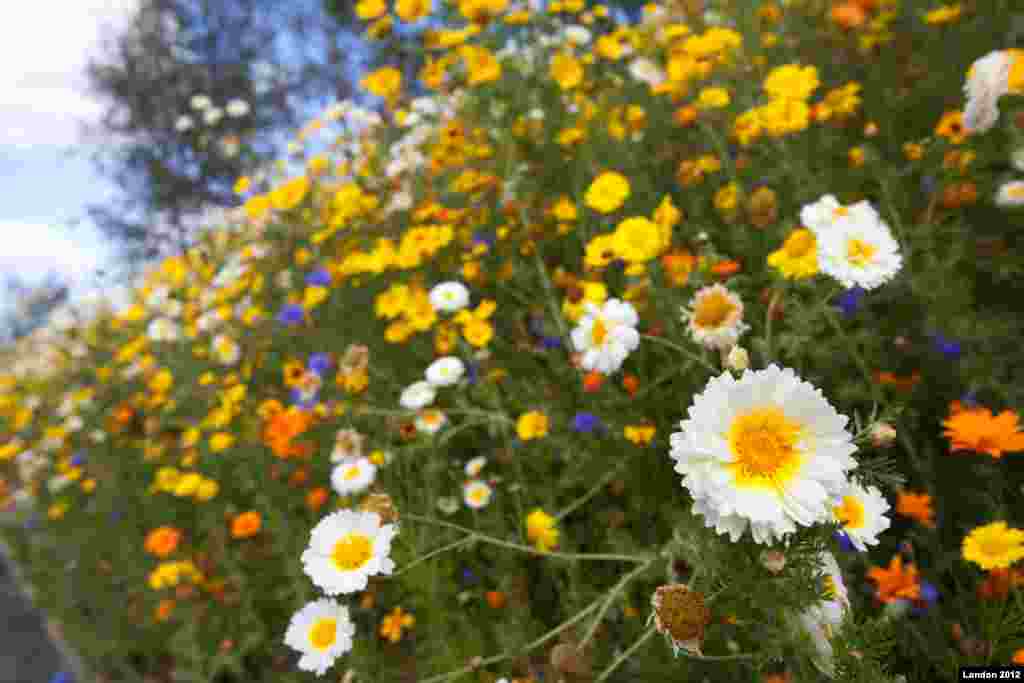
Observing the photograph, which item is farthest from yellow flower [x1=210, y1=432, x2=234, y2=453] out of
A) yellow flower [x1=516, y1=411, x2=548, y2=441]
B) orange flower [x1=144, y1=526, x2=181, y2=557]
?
yellow flower [x1=516, y1=411, x2=548, y2=441]

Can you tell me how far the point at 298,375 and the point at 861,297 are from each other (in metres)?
1.68

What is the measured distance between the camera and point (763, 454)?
2.37 ft

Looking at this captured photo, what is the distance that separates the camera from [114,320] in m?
4.71

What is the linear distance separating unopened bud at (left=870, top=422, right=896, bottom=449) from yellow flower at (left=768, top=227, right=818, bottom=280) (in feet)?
1.51

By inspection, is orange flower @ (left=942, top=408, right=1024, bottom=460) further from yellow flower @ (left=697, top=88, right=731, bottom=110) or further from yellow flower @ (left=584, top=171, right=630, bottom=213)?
yellow flower @ (left=697, top=88, right=731, bottom=110)

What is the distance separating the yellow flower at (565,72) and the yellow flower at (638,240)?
0.96 m

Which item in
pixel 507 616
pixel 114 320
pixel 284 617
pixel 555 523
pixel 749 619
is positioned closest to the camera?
pixel 749 619

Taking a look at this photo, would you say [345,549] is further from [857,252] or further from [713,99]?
[713,99]

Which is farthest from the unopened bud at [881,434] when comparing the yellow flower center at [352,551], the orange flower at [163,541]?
the orange flower at [163,541]

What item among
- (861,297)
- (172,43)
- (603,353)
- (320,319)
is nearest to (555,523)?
(603,353)

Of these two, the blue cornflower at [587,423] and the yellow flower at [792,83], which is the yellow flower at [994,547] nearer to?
the blue cornflower at [587,423]

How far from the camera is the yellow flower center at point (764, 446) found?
2.35 feet

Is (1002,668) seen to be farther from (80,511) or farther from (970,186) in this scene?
(80,511)

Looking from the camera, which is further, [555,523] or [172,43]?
[172,43]
